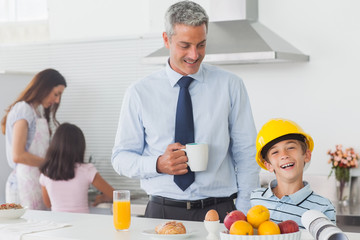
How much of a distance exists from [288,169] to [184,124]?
1.73ft

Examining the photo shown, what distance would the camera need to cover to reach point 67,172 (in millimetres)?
3807

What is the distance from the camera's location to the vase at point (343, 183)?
366 cm

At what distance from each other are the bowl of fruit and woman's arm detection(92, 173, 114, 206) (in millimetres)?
2273

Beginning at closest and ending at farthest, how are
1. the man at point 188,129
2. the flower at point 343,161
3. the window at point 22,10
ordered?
the man at point 188,129 → the flower at point 343,161 → the window at point 22,10

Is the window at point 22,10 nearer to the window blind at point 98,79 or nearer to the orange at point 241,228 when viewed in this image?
the window blind at point 98,79

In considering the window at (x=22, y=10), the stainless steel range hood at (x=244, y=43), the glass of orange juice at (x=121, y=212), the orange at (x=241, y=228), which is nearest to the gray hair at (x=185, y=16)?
the glass of orange juice at (x=121, y=212)

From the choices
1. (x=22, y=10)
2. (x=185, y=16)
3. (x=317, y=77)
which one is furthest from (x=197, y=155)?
(x=22, y=10)

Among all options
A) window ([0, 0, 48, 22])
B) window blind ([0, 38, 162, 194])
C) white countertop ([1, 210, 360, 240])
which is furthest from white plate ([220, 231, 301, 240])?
window ([0, 0, 48, 22])

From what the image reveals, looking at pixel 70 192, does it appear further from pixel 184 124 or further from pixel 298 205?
pixel 298 205

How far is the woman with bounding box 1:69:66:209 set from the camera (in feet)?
13.0

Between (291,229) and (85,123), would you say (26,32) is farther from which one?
(291,229)

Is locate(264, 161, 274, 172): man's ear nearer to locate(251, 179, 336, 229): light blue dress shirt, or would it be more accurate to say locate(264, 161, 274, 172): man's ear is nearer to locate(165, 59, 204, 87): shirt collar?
locate(251, 179, 336, 229): light blue dress shirt

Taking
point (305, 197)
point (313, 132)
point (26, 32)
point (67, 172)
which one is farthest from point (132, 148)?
point (26, 32)

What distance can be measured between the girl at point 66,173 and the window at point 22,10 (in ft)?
4.19
